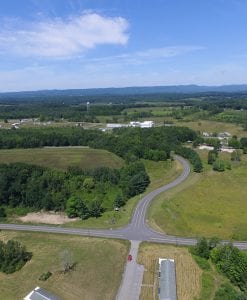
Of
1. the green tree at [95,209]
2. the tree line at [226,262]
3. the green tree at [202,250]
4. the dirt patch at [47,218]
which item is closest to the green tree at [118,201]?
the green tree at [95,209]

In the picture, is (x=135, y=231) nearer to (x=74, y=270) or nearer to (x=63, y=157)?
(x=74, y=270)

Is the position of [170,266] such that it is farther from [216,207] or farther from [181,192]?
[181,192]

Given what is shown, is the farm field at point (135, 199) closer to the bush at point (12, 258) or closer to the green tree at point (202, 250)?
the bush at point (12, 258)

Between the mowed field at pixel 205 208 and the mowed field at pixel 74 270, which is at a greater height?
the mowed field at pixel 74 270

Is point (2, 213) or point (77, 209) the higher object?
point (77, 209)

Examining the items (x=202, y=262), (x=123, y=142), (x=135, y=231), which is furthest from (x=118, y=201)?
(x=123, y=142)

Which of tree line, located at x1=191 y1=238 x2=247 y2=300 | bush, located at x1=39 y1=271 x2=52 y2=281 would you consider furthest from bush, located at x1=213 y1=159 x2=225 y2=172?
bush, located at x1=39 y1=271 x2=52 y2=281
